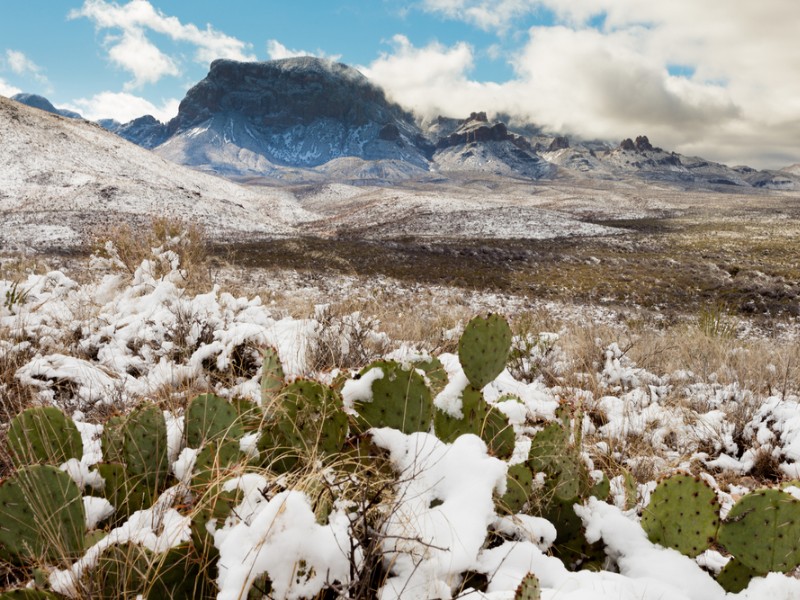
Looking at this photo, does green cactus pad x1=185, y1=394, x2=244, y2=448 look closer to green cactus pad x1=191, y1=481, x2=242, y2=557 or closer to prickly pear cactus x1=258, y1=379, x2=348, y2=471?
prickly pear cactus x1=258, y1=379, x2=348, y2=471

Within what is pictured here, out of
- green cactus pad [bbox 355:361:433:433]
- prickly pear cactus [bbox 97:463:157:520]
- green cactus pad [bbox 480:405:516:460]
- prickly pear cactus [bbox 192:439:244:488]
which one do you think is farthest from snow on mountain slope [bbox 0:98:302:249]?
green cactus pad [bbox 480:405:516:460]

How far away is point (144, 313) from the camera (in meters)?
4.91

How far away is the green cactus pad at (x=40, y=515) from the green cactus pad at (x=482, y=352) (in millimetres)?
1592

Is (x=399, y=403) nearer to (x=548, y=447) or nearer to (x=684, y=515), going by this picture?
(x=548, y=447)

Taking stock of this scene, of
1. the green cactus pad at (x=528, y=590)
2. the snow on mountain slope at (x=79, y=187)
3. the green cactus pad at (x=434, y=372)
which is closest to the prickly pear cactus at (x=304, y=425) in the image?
the green cactus pad at (x=528, y=590)

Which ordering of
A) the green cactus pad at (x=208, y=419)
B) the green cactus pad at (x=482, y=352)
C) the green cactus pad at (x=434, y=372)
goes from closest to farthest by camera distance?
the green cactus pad at (x=208, y=419) < the green cactus pad at (x=482, y=352) < the green cactus pad at (x=434, y=372)

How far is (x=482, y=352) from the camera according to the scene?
215cm

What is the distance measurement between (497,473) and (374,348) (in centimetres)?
315

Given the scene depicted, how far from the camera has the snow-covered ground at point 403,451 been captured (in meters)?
1.21

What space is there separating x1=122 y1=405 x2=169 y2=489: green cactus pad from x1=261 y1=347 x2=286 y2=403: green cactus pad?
452 mm

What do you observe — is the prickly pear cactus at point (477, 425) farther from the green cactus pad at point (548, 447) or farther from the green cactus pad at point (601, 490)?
the green cactus pad at point (601, 490)

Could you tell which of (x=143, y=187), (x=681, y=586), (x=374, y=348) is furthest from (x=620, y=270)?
(x=143, y=187)

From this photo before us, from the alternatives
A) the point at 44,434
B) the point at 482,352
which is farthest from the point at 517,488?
the point at 44,434

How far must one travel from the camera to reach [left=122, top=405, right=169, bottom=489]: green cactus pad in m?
1.81
